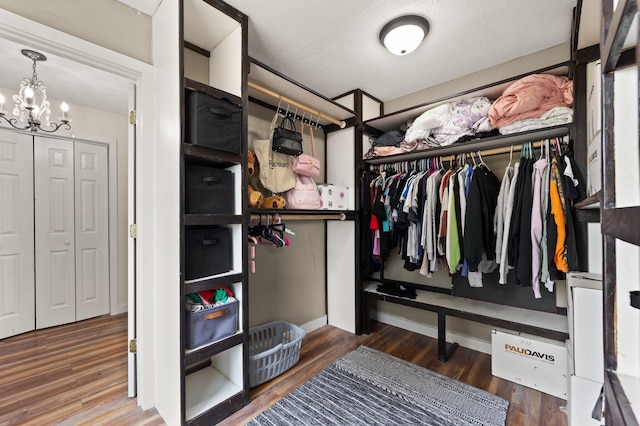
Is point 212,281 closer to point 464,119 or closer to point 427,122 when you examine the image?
point 427,122

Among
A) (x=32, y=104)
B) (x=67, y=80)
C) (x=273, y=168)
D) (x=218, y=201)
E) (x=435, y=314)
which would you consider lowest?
(x=435, y=314)

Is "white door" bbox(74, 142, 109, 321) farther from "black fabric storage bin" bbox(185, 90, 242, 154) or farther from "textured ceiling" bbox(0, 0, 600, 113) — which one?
"black fabric storage bin" bbox(185, 90, 242, 154)

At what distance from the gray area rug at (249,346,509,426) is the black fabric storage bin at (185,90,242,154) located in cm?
161

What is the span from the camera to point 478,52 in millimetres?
2119

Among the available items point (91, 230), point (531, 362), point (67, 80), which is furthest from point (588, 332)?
point (91, 230)

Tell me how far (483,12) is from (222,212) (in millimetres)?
2011

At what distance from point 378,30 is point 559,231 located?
1.73 meters

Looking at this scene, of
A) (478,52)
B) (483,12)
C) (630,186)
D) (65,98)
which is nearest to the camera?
(630,186)

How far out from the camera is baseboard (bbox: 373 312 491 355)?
7.84 feet

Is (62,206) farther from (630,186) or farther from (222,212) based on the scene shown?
(630,186)

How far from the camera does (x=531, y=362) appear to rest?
188cm

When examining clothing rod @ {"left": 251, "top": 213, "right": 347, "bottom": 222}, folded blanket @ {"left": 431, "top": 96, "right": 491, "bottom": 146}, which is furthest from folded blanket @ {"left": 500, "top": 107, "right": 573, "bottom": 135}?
clothing rod @ {"left": 251, "top": 213, "right": 347, "bottom": 222}

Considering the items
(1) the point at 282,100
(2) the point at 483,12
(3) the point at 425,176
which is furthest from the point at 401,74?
(1) the point at 282,100

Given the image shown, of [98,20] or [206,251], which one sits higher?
[98,20]
